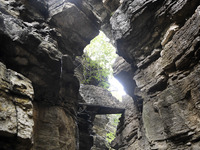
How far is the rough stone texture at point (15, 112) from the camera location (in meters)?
4.65

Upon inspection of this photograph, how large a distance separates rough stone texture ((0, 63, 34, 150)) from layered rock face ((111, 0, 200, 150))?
5.89 m

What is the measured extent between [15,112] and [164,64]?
22.6ft

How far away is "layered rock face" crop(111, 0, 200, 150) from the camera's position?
7.48 m

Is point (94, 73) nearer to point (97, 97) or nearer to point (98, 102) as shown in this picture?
point (97, 97)

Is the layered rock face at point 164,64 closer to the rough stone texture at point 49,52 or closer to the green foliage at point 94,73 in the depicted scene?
the rough stone texture at point 49,52

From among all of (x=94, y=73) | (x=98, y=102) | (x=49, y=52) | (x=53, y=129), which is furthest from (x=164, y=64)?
(x=94, y=73)

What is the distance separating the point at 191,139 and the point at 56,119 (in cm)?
565

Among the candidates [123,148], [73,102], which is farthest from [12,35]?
[123,148]

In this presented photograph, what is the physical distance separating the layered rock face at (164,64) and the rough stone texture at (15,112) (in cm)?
589

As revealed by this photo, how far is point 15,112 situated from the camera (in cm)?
504

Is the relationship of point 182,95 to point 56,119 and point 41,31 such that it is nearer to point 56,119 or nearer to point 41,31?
point 56,119

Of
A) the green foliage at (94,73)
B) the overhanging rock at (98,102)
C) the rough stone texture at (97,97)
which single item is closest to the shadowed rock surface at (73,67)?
the overhanging rock at (98,102)

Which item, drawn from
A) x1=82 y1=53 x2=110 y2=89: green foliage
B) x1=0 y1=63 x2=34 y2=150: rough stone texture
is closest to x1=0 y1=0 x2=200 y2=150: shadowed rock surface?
x1=0 y1=63 x2=34 y2=150: rough stone texture

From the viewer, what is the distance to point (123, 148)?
44.4 ft
